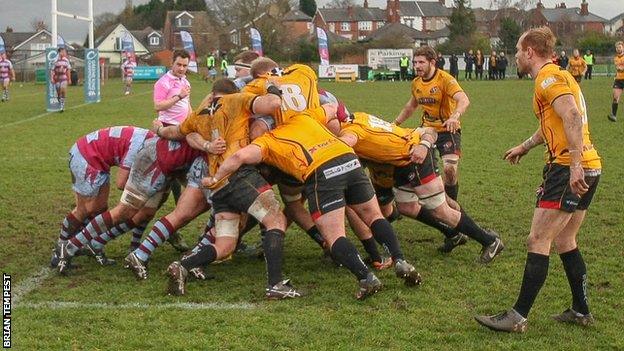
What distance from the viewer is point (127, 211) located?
7332mm

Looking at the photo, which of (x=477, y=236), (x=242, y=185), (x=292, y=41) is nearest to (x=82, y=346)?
(x=242, y=185)

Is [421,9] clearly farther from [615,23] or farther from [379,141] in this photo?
[379,141]

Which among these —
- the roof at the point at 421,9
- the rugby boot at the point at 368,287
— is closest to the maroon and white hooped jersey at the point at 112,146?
the rugby boot at the point at 368,287

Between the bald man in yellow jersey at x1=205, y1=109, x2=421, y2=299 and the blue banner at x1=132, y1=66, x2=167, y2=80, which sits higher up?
the bald man in yellow jersey at x1=205, y1=109, x2=421, y2=299

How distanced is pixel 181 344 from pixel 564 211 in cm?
264

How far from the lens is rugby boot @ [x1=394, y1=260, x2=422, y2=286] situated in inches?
254

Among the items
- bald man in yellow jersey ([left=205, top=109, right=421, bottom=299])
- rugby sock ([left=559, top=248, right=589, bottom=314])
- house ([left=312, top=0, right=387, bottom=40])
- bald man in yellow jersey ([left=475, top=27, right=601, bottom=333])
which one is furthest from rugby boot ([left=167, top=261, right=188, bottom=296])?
house ([left=312, top=0, right=387, bottom=40])

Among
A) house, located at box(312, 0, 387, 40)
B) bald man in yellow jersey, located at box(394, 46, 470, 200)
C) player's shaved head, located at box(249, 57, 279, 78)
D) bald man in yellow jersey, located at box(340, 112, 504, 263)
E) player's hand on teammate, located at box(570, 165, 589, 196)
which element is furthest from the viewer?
house, located at box(312, 0, 387, 40)

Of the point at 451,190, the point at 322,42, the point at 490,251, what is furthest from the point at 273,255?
the point at 322,42

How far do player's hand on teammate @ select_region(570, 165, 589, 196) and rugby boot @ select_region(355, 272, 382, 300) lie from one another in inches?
66.8

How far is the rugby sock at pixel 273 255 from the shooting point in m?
6.42

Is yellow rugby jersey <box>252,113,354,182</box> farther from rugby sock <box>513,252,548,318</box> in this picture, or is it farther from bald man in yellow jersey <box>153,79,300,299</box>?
rugby sock <box>513,252,548,318</box>

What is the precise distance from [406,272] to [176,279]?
1786mm

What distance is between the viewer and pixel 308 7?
118 meters
